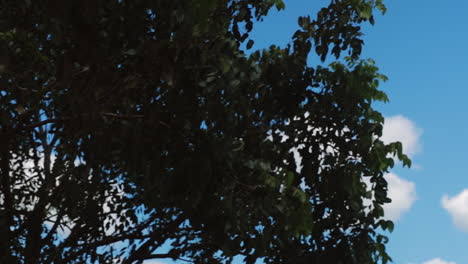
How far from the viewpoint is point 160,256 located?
12.9m

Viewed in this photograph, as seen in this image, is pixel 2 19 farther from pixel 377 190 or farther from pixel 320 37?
pixel 377 190

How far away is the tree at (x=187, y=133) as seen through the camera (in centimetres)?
716

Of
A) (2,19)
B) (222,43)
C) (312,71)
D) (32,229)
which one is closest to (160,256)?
(32,229)

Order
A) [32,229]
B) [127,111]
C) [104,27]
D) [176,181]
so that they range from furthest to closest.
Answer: [32,229]
[127,111]
[176,181]
[104,27]

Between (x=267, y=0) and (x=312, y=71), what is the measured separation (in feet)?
4.24

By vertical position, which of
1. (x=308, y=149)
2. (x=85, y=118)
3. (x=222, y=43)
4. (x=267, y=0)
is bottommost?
(x=85, y=118)

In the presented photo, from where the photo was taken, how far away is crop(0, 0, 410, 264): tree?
23.5ft

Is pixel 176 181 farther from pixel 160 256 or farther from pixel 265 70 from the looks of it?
pixel 160 256

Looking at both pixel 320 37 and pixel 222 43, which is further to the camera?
pixel 320 37

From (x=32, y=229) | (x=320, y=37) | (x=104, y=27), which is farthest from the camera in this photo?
(x=32, y=229)

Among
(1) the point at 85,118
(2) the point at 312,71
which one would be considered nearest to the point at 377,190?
(2) the point at 312,71

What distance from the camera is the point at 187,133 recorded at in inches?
327

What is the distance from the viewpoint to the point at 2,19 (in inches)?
380

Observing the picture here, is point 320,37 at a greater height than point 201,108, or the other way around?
point 320,37
